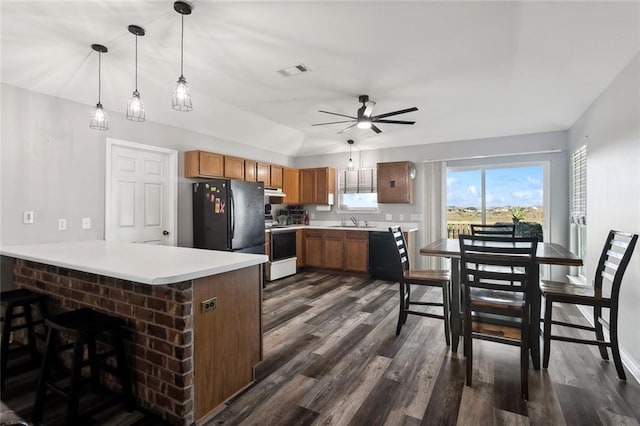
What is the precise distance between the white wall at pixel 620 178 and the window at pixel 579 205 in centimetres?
39

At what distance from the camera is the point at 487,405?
76.4 inches

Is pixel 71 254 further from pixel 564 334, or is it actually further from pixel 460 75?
pixel 564 334

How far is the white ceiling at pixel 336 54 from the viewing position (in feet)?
7.14

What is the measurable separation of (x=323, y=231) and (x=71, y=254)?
4018 mm

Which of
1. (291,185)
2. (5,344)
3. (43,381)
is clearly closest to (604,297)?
(43,381)

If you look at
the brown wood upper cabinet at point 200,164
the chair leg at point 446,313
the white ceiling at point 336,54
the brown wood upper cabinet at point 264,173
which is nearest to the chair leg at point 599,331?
the chair leg at point 446,313

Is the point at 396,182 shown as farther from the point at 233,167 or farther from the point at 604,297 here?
the point at 604,297

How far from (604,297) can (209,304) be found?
2.83 m

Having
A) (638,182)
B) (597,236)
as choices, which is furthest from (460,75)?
(597,236)

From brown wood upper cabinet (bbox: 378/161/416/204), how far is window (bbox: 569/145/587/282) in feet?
7.48

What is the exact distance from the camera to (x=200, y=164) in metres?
4.42

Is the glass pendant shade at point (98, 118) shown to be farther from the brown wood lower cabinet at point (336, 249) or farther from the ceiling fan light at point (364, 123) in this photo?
the brown wood lower cabinet at point (336, 249)

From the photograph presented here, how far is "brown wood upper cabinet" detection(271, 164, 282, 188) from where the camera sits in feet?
19.1

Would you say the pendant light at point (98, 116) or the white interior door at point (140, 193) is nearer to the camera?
the pendant light at point (98, 116)
